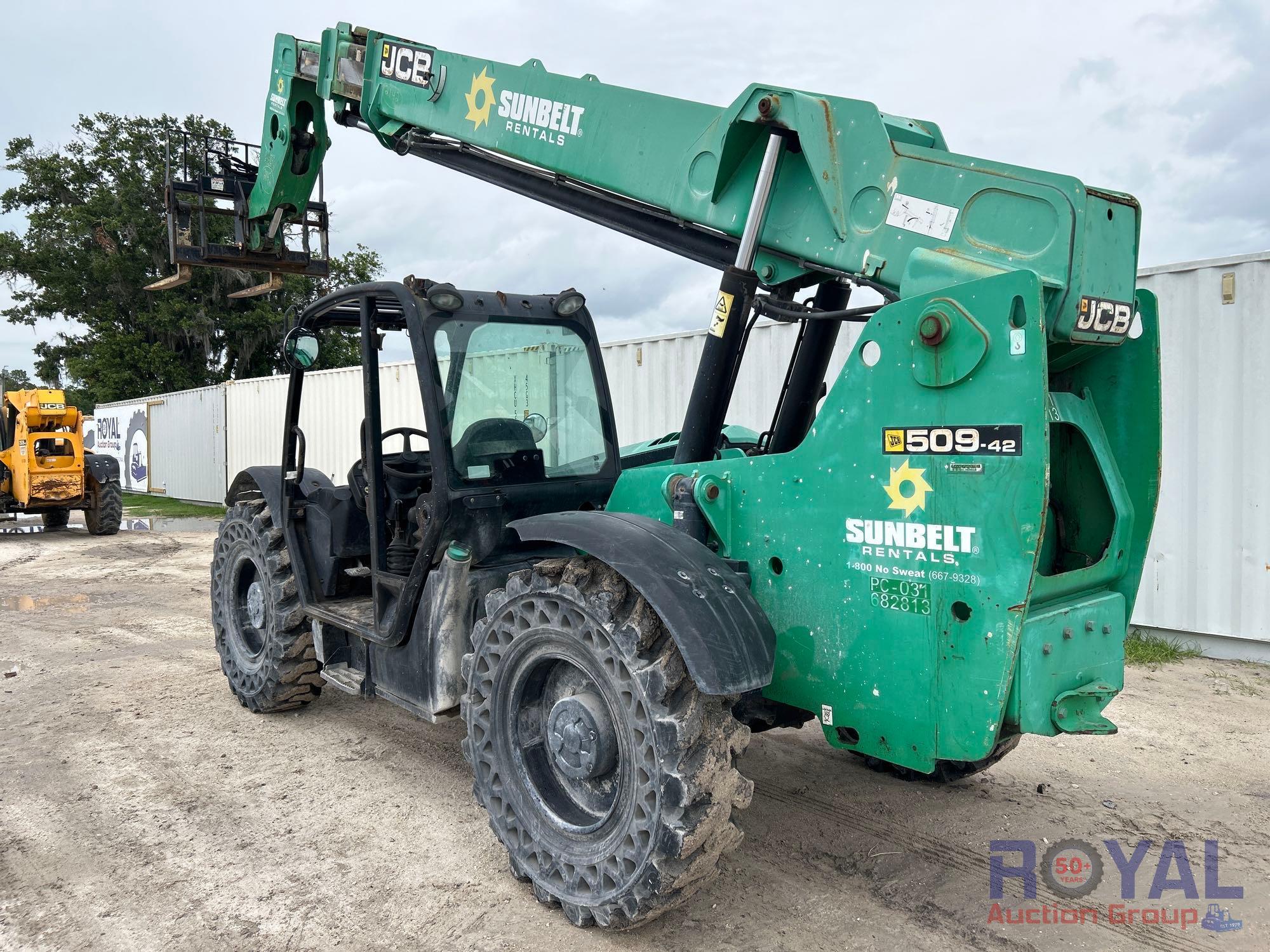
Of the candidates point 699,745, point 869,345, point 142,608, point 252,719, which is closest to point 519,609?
point 699,745

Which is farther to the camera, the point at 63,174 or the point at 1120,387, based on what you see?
the point at 63,174

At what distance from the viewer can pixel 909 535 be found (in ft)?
9.37

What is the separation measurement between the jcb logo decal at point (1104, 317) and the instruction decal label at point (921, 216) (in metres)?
0.48

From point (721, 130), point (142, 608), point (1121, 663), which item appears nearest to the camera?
point (1121, 663)

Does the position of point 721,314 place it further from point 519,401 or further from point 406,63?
point 406,63

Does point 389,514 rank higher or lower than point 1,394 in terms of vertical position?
lower

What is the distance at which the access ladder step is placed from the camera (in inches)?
185

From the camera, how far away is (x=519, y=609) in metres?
3.51

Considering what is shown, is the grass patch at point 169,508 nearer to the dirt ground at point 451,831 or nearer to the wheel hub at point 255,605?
the wheel hub at point 255,605

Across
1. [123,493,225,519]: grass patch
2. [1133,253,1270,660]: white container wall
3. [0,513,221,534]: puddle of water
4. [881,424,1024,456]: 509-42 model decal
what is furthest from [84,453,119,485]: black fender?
[881,424,1024,456]: 509-42 model decal

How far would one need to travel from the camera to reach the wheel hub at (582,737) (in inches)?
129

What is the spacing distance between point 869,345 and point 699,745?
4.52ft

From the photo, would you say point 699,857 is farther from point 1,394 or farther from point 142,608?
point 1,394

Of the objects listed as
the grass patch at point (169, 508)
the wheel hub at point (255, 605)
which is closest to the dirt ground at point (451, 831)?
the wheel hub at point (255, 605)
